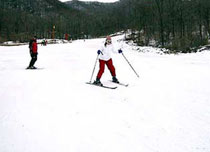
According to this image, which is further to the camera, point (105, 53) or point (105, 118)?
point (105, 53)

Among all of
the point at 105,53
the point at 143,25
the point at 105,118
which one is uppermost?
the point at 143,25

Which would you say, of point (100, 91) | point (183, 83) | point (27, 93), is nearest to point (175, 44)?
point (183, 83)

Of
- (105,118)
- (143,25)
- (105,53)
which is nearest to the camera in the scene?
(105,118)

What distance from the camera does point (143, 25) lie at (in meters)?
47.8

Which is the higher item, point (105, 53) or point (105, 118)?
point (105, 53)

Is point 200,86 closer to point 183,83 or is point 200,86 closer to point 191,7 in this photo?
point 183,83

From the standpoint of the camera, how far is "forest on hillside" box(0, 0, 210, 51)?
33.6m

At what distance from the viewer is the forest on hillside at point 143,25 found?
33.6 metres

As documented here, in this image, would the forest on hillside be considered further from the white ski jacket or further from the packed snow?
the packed snow

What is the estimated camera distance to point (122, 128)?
3662mm

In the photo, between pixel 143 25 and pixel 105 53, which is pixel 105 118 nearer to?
pixel 105 53

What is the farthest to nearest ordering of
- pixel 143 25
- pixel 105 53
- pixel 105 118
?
pixel 143 25 → pixel 105 53 → pixel 105 118

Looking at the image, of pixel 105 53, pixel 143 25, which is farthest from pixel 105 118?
pixel 143 25

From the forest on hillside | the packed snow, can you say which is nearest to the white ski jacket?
the packed snow
